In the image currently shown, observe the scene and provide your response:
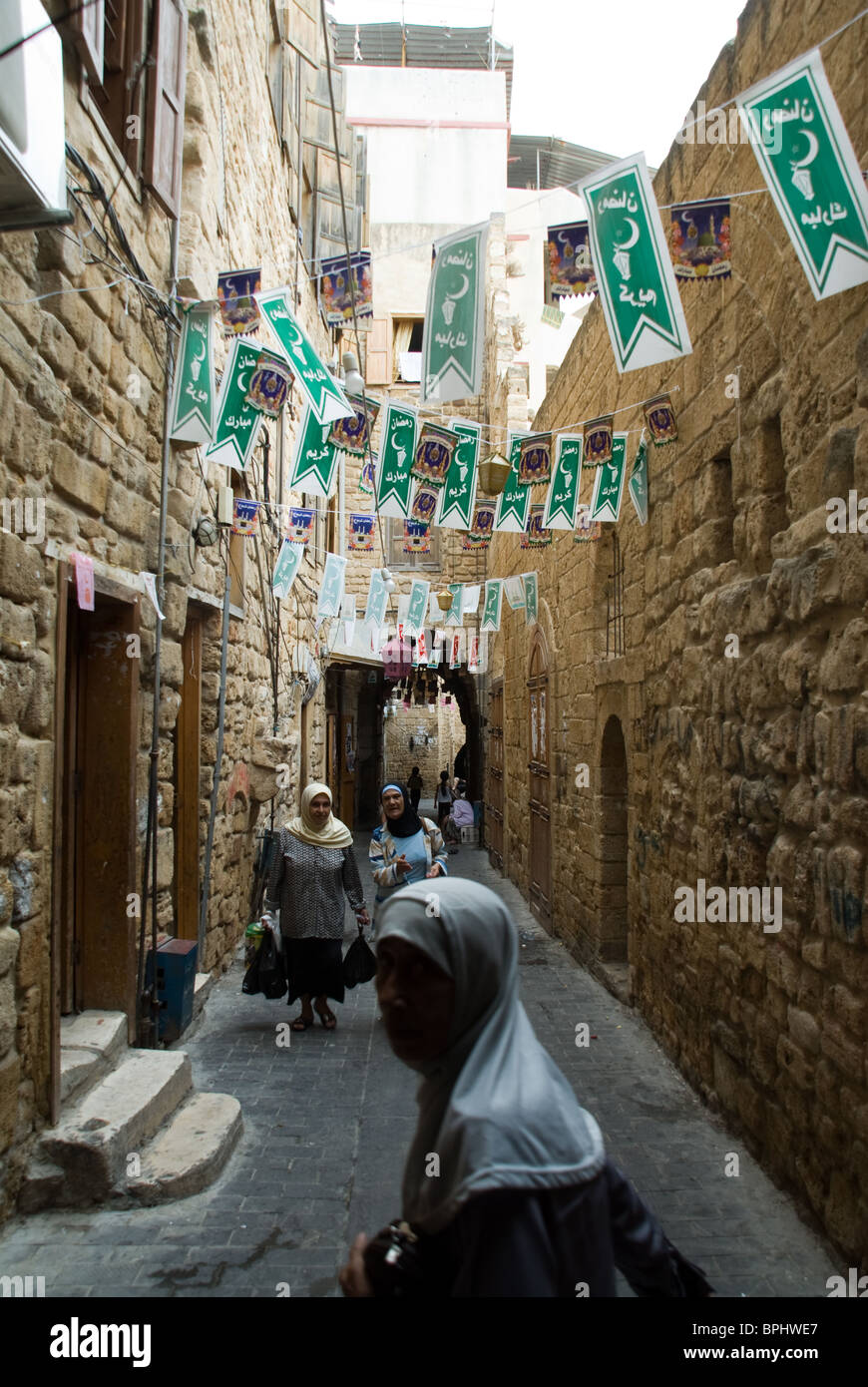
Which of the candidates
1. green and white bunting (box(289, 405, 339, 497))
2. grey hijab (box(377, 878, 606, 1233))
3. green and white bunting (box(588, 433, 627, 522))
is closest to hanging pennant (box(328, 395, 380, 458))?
green and white bunting (box(289, 405, 339, 497))

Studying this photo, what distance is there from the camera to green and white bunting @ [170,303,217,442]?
5062 millimetres

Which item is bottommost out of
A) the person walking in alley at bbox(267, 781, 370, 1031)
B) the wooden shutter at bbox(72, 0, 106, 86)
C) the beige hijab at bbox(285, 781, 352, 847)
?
the person walking in alley at bbox(267, 781, 370, 1031)

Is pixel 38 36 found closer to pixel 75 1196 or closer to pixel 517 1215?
pixel 517 1215

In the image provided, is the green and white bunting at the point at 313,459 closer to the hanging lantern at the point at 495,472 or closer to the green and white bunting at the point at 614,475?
the hanging lantern at the point at 495,472

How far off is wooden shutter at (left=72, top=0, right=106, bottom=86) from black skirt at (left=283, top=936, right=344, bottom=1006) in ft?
15.2

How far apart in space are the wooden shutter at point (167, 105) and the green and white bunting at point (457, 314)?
143 cm

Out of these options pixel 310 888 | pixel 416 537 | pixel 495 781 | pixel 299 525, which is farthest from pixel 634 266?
pixel 495 781

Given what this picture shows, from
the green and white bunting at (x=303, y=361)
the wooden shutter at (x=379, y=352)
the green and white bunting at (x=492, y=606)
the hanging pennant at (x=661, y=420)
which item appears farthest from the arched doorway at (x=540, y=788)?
the wooden shutter at (x=379, y=352)

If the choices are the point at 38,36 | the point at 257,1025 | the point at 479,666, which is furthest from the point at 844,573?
the point at 479,666

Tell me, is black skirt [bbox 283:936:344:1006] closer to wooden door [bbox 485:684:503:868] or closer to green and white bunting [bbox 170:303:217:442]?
green and white bunting [bbox 170:303:217:442]

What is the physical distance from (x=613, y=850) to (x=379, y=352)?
13.6 metres

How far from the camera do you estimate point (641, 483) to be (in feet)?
19.5

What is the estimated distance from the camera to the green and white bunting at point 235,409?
199 inches

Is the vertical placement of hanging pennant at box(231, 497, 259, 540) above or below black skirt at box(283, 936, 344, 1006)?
above
